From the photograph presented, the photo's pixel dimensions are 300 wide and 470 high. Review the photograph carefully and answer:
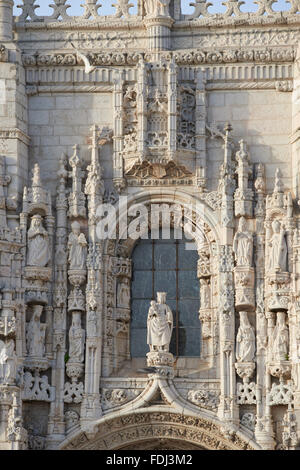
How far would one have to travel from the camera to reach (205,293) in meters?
35.8

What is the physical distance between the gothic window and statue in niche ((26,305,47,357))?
157cm

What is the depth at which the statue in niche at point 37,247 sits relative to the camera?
35.4 metres

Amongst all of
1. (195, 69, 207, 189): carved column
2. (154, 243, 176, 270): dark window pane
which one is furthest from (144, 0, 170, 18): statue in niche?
(154, 243, 176, 270): dark window pane

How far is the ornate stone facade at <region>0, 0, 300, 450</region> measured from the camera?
115ft

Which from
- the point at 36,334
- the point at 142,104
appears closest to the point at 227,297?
the point at 36,334

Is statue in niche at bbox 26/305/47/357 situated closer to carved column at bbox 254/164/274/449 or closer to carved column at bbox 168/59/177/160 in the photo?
carved column at bbox 168/59/177/160

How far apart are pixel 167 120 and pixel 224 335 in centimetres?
362

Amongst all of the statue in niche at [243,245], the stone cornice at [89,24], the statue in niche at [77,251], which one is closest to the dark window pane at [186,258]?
the statue in niche at [243,245]

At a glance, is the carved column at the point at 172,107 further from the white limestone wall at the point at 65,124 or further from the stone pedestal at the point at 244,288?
the stone pedestal at the point at 244,288

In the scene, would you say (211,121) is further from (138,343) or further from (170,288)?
(138,343)

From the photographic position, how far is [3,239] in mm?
35375

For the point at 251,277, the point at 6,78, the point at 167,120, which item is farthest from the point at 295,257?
the point at 6,78
